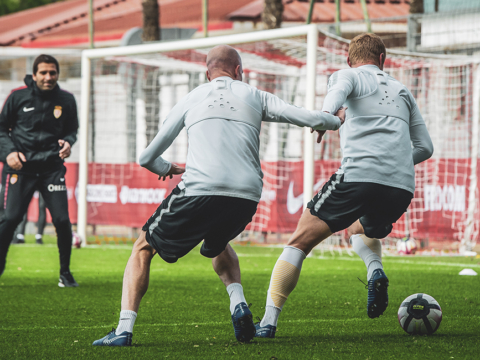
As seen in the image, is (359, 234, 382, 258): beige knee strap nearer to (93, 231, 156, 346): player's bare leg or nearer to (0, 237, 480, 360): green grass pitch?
(0, 237, 480, 360): green grass pitch

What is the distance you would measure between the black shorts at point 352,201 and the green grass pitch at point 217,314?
2.44 feet

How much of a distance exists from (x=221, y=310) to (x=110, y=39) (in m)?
19.3

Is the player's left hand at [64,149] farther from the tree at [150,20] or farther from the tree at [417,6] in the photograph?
the tree at [417,6]

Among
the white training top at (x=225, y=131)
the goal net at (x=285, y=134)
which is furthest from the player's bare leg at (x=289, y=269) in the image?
the goal net at (x=285, y=134)

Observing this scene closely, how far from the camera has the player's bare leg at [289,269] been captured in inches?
183

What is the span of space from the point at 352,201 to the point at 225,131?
0.97m

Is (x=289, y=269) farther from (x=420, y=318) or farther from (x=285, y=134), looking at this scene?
(x=285, y=134)

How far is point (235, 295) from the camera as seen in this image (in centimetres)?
454

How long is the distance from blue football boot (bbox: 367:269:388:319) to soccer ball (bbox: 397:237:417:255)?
7.53m

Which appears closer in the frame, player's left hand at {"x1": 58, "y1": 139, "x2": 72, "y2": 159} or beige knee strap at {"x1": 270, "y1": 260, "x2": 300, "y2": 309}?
beige knee strap at {"x1": 270, "y1": 260, "x2": 300, "y2": 309}

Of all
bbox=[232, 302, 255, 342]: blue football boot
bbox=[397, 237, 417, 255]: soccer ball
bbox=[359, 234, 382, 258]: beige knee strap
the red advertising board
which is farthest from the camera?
the red advertising board

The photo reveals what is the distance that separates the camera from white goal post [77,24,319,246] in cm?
1070

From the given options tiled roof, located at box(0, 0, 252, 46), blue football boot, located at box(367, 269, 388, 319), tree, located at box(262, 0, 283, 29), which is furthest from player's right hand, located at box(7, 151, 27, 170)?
tiled roof, located at box(0, 0, 252, 46)

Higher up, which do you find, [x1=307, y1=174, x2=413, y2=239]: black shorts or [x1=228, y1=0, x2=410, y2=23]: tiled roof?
[x1=228, y1=0, x2=410, y2=23]: tiled roof
